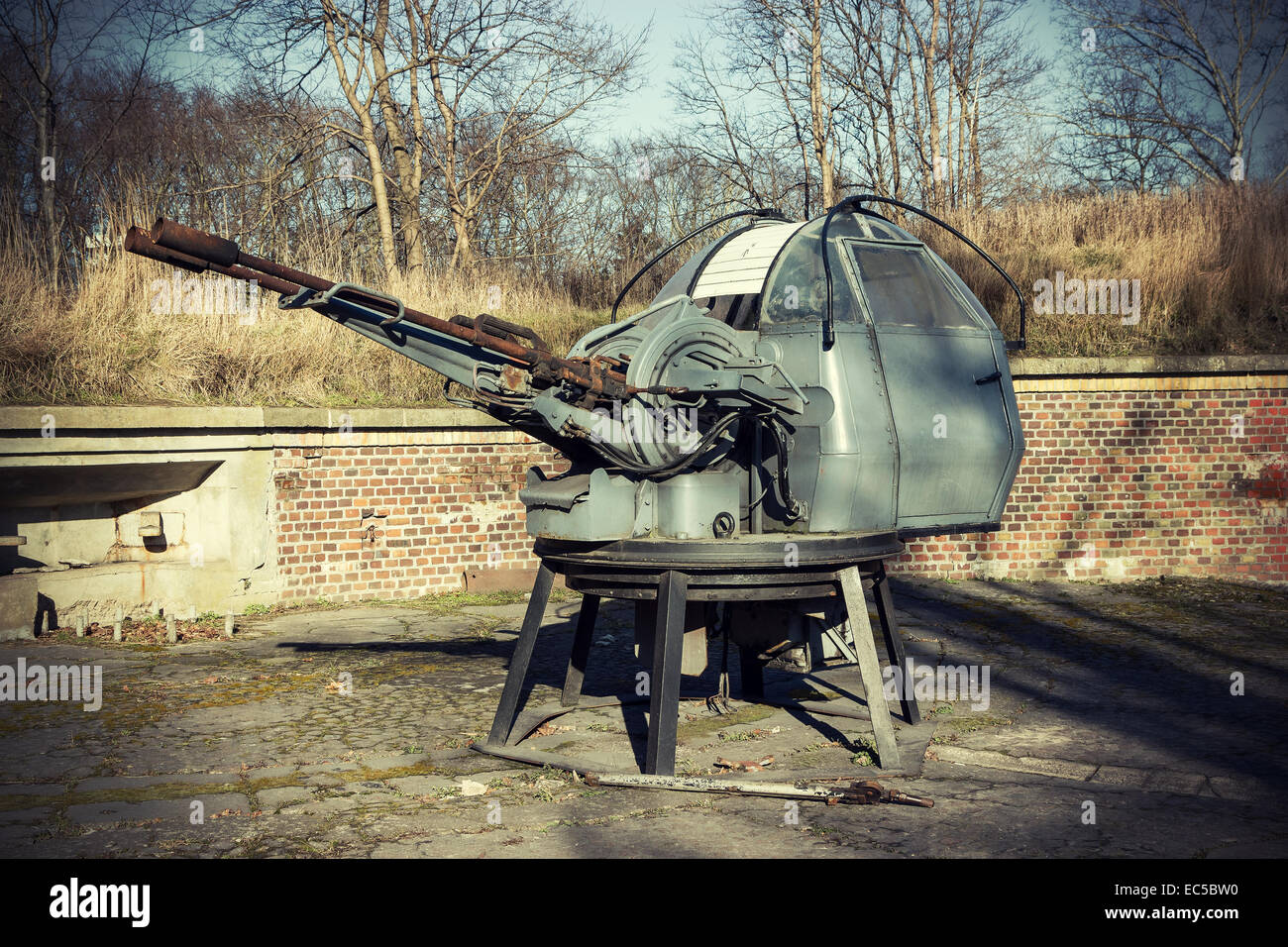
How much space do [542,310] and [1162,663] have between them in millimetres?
9912

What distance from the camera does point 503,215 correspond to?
24.9 m

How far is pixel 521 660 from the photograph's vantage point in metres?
5.44

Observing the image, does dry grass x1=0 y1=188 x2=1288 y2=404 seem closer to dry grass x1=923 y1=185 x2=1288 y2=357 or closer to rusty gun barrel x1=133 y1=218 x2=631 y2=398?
dry grass x1=923 y1=185 x2=1288 y2=357

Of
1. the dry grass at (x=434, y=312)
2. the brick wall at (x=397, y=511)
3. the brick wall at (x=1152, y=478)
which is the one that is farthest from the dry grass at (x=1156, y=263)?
the brick wall at (x=397, y=511)

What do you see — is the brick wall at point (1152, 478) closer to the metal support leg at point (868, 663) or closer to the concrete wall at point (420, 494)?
the concrete wall at point (420, 494)

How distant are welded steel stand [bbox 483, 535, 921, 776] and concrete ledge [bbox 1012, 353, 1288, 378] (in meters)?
6.91

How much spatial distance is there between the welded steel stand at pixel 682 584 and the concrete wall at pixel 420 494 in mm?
5348

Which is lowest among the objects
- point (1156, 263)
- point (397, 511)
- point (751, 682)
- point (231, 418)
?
point (751, 682)

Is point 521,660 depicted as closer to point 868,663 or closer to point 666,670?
point 666,670

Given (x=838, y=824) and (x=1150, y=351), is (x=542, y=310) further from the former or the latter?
(x=838, y=824)

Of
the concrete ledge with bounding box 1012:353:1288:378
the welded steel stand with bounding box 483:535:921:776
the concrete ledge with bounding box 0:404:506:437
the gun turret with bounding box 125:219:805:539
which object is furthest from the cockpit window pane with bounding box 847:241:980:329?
the concrete ledge with bounding box 1012:353:1288:378

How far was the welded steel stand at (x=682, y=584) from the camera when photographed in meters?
4.90

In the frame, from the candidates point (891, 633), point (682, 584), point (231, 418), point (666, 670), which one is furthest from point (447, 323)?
point (231, 418)

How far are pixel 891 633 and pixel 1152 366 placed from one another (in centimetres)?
726
